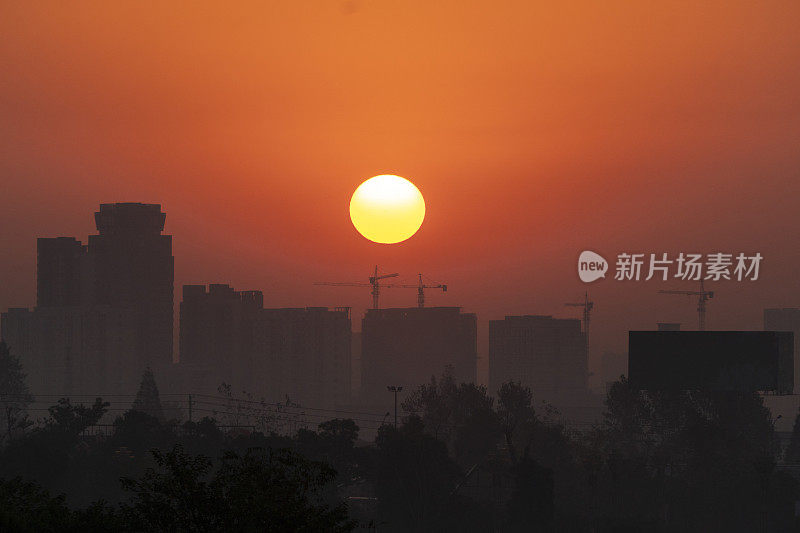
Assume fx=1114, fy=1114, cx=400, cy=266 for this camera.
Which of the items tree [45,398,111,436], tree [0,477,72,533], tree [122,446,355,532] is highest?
tree [122,446,355,532]

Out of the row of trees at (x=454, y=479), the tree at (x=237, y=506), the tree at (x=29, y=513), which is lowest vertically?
the row of trees at (x=454, y=479)

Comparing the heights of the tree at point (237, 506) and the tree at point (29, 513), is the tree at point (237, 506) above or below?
above

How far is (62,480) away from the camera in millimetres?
137875

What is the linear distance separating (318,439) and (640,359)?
6609 centimetres

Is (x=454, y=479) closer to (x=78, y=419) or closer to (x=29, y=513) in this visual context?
(x=78, y=419)

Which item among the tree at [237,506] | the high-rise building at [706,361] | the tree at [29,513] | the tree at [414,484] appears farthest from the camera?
the high-rise building at [706,361]

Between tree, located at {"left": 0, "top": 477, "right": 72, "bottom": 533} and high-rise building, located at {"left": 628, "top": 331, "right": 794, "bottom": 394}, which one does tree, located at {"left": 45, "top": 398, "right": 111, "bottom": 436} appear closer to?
high-rise building, located at {"left": 628, "top": 331, "right": 794, "bottom": 394}

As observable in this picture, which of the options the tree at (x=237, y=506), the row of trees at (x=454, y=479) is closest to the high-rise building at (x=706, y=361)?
the row of trees at (x=454, y=479)

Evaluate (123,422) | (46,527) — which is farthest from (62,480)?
(46,527)

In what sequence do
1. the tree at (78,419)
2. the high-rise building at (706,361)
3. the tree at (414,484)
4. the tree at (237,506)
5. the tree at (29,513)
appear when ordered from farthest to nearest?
the high-rise building at (706,361)
the tree at (78,419)
the tree at (414,484)
the tree at (29,513)
the tree at (237,506)

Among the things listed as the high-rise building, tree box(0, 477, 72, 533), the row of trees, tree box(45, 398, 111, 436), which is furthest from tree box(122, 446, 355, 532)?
the high-rise building

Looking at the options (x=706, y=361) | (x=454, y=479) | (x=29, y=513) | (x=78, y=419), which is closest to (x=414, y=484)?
(x=454, y=479)

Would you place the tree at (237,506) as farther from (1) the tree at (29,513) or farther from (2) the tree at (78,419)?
(2) the tree at (78,419)

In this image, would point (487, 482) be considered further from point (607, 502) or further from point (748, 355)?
point (748, 355)
